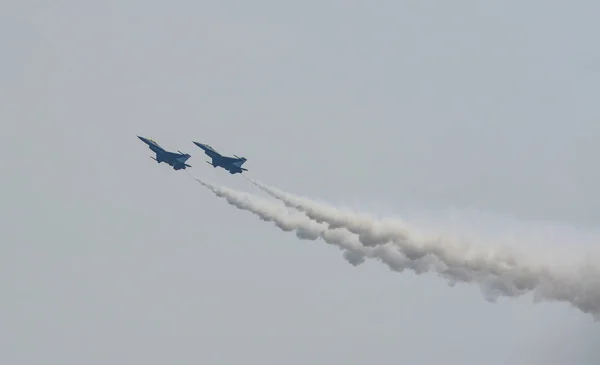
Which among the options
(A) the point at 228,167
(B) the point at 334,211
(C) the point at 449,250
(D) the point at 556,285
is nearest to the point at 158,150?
(A) the point at 228,167

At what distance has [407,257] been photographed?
5418 inches

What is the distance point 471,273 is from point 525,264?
488cm

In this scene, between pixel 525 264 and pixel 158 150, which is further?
pixel 158 150

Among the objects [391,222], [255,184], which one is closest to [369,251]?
[391,222]

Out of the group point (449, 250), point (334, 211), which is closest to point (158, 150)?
point (334, 211)

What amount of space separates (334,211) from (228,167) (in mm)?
10487

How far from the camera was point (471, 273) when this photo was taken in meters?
135

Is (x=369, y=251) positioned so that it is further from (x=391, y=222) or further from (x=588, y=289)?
(x=588, y=289)

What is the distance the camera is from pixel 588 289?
129125mm

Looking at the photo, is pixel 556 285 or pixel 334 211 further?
pixel 334 211

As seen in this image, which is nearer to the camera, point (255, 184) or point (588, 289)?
point (588, 289)

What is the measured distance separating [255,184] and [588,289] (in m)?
31.7

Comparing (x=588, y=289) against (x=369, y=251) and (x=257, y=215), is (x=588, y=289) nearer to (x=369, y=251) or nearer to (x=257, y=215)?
(x=369, y=251)

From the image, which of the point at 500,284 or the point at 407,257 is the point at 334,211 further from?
the point at 500,284
